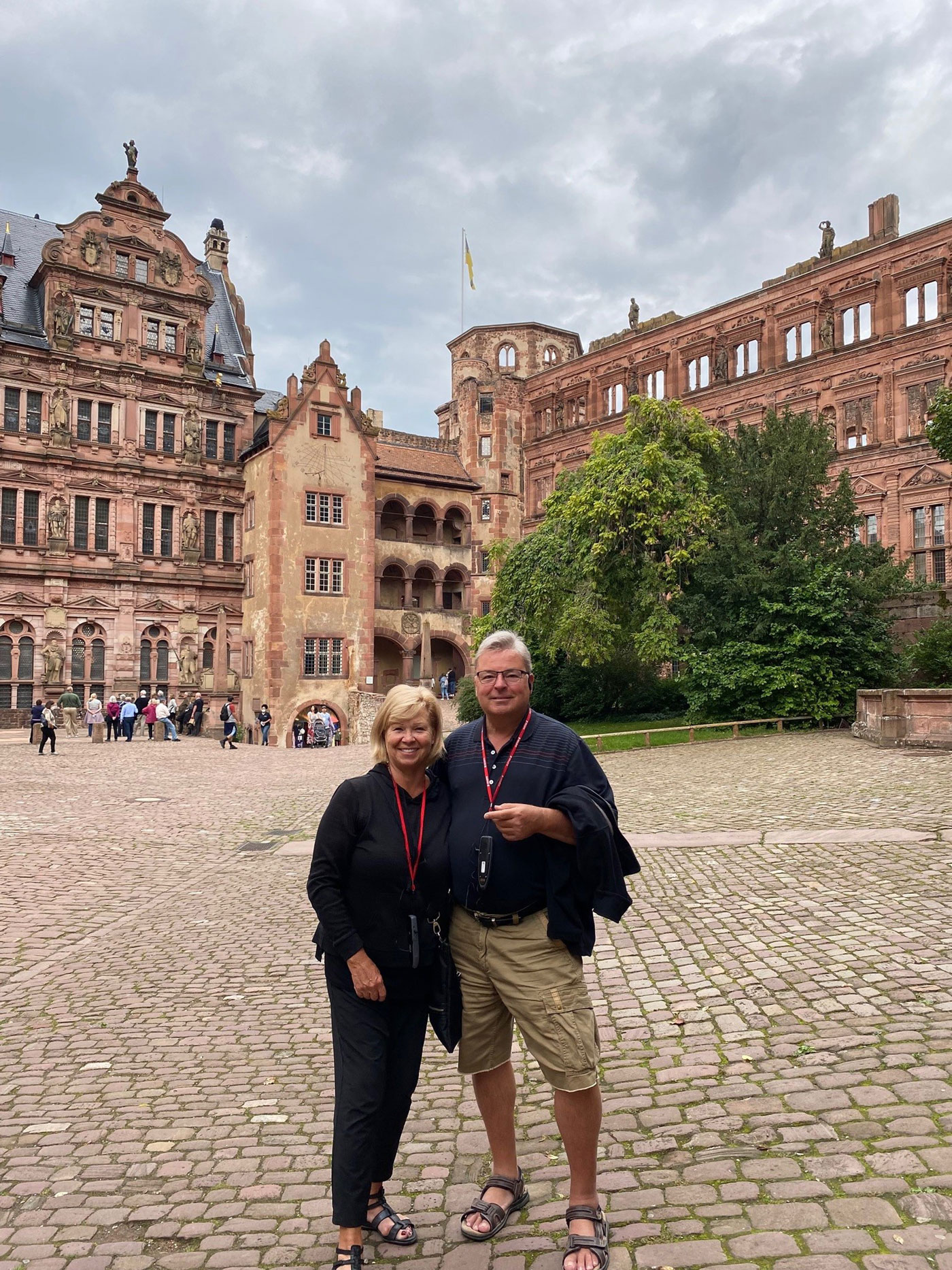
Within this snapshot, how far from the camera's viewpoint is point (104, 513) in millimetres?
41625

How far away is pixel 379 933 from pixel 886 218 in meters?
45.9

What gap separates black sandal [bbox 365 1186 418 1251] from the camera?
345 cm

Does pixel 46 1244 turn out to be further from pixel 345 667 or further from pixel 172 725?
pixel 345 667

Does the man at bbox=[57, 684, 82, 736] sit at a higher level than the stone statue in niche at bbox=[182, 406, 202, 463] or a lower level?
lower

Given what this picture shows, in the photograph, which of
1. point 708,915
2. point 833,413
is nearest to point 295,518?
point 833,413

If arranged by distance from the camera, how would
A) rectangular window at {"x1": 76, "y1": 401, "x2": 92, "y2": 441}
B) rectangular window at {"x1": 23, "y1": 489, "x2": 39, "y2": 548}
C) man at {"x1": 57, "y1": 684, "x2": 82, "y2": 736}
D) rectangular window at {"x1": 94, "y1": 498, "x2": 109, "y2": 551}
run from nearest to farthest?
man at {"x1": 57, "y1": 684, "x2": 82, "y2": 736}, rectangular window at {"x1": 23, "y1": 489, "x2": 39, "y2": 548}, rectangular window at {"x1": 76, "y1": 401, "x2": 92, "y2": 441}, rectangular window at {"x1": 94, "y1": 498, "x2": 109, "y2": 551}

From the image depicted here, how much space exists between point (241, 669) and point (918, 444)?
3104 cm

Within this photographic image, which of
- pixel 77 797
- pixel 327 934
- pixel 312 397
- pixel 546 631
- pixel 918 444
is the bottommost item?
pixel 77 797

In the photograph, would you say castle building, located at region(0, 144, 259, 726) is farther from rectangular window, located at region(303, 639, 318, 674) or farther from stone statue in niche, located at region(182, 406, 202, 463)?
rectangular window, located at region(303, 639, 318, 674)

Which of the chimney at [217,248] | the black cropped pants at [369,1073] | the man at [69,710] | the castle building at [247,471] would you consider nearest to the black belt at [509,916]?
the black cropped pants at [369,1073]

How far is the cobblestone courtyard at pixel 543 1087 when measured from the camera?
3455 millimetres

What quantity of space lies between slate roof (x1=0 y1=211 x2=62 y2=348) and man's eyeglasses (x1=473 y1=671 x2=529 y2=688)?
138 feet

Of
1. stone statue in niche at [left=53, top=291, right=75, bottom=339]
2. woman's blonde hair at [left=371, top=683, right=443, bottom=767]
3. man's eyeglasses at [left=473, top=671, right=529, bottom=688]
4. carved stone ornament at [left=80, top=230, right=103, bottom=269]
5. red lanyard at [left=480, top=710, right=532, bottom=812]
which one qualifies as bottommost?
red lanyard at [left=480, top=710, right=532, bottom=812]

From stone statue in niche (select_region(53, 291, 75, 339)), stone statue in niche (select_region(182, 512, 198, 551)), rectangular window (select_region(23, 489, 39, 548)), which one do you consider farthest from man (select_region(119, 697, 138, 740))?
stone statue in niche (select_region(53, 291, 75, 339))
